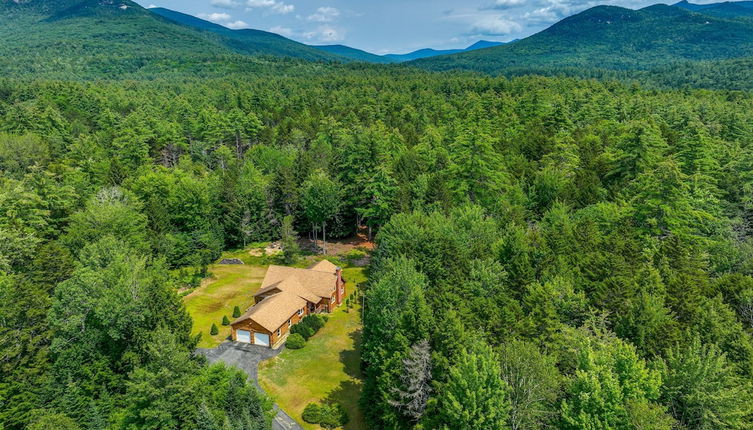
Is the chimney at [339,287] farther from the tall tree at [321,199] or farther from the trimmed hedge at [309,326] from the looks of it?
the tall tree at [321,199]

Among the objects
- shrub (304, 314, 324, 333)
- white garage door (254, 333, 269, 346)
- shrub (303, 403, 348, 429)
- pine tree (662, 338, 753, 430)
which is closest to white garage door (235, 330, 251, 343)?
white garage door (254, 333, 269, 346)

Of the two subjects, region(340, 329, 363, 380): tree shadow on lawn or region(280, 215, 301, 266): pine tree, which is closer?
region(340, 329, 363, 380): tree shadow on lawn

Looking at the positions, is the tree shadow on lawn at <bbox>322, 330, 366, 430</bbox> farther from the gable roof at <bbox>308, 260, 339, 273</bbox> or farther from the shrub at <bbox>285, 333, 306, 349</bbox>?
the gable roof at <bbox>308, 260, 339, 273</bbox>

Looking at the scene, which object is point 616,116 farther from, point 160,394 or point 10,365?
point 10,365

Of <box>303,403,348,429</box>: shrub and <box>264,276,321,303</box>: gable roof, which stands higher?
<box>264,276,321,303</box>: gable roof

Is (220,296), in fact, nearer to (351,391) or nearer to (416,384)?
(351,391)

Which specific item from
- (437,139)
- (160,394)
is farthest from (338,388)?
(437,139)
